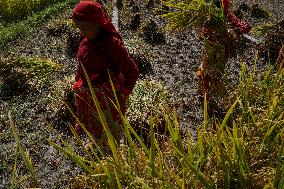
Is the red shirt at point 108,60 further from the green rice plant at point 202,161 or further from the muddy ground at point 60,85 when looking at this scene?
the green rice plant at point 202,161

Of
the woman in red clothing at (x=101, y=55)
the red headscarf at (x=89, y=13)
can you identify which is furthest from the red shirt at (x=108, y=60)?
the red headscarf at (x=89, y=13)

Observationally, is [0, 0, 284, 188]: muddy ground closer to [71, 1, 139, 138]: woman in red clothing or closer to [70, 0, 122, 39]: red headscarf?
[71, 1, 139, 138]: woman in red clothing

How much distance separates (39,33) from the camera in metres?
8.99

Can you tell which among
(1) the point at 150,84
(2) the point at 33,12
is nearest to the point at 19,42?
(2) the point at 33,12

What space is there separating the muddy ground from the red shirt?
2.70 feet

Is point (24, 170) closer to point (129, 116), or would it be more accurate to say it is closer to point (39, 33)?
point (129, 116)

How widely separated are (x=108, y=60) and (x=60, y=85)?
2.26 m

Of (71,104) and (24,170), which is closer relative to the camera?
(24,170)

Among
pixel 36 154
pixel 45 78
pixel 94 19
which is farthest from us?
pixel 45 78

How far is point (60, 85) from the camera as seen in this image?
591 cm

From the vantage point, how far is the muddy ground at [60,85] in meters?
4.62

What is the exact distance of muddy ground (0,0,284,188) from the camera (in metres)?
4.62

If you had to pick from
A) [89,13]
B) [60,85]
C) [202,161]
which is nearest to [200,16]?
[89,13]

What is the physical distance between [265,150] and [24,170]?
2698 mm
